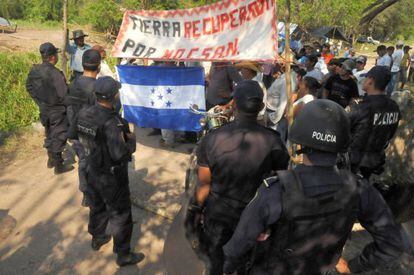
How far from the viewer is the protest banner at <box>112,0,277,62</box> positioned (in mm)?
4094

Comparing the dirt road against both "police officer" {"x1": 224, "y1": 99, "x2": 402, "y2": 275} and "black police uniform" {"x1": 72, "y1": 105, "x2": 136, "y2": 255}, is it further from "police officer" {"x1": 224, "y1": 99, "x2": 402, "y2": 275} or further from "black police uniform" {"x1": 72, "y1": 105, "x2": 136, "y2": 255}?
"police officer" {"x1": 224, "y1": 99, "x2": 402, "y2": 275}

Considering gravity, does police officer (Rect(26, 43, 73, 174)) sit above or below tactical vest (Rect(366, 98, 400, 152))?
below

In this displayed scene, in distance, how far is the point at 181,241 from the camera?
341 centimetres

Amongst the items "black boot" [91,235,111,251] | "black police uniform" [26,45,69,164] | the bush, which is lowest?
the bush

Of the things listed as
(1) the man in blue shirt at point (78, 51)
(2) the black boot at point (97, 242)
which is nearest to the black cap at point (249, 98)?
(2) the black boot at point (97, 242)

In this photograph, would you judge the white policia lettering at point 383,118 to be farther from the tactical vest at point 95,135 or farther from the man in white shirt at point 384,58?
the man in white shirt at point 384,58

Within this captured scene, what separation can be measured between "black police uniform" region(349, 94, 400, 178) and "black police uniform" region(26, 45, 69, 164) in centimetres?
415

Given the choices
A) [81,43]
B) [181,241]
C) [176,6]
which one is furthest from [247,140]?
[176,6]

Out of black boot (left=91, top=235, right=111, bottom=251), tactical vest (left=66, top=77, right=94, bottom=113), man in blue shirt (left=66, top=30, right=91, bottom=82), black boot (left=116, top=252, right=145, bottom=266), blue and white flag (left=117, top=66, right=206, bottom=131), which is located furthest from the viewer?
man in blue shirt (left=66, top=30, right=91, bottom=82)

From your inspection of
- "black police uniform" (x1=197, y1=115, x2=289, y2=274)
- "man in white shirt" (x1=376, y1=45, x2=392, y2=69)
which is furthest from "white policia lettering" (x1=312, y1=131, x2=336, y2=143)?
"man in white shirt" (x1=376, y1=45, x2=392, y2=69)

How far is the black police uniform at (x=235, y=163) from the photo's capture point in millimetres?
2564

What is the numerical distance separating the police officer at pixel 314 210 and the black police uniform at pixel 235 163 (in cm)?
73

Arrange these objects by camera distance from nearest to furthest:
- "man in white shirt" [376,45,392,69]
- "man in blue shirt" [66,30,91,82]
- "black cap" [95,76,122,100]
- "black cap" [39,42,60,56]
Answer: "black cap" [95,76,122,100] → "black cap" [39,42,60,56] → "man in blue shirt" [66,30,91,82] → "man in white shirt" [376,45,392,69]

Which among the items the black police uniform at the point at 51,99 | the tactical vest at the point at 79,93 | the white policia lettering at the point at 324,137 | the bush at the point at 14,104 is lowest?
the bush at the point at 14,104
